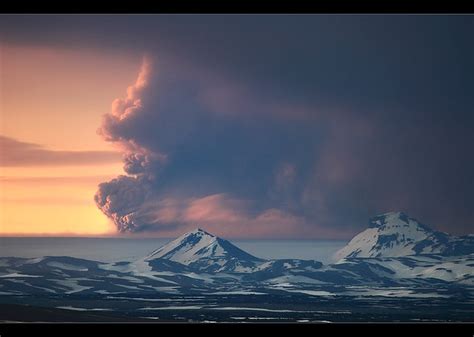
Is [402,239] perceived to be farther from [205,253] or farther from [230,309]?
[205,253]

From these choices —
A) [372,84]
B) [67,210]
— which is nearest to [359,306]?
[372,84]

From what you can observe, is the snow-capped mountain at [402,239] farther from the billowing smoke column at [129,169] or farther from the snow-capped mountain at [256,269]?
the billowing smoke column at [129,169]

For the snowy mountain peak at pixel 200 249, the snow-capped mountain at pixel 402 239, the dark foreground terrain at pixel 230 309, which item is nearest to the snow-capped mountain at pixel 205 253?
the snowy mountain peak at pixel 200 249

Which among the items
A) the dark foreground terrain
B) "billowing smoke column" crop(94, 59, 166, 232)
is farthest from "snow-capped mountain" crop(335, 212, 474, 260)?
"billowing smoke column" crop(94, 59, 166, 232)

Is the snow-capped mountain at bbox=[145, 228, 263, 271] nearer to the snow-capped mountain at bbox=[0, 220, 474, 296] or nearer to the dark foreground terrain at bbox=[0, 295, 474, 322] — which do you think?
the snow-capped mountain at bbox=[0, 220, 474, 296]

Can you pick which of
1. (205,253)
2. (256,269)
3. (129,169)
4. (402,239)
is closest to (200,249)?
(205,253)

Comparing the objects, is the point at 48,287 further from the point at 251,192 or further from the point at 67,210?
the point at 251,192
